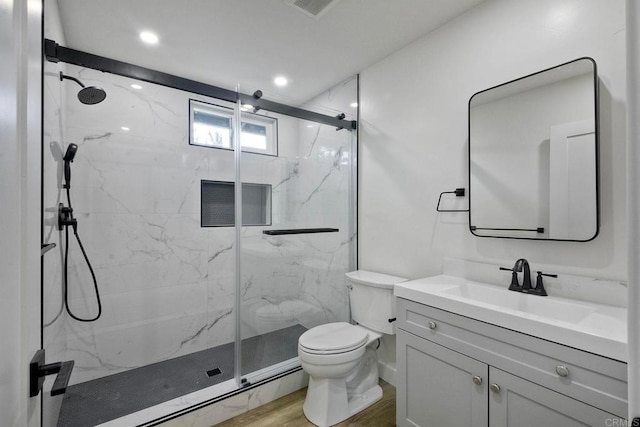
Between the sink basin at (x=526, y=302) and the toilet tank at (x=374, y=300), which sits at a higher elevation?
the sink basin at (x=526, y=302)

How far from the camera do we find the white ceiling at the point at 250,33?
1.80 metres

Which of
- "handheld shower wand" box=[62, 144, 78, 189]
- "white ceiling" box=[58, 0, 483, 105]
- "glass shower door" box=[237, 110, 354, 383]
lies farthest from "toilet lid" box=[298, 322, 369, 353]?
"handheld shower wand" box=[62, 144, 78, 189]

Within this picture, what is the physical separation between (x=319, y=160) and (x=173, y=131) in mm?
1337

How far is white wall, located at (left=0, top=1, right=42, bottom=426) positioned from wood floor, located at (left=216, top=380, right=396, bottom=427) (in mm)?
1533

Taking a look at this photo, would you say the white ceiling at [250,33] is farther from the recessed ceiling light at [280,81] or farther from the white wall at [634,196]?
the white wall at [634,196]

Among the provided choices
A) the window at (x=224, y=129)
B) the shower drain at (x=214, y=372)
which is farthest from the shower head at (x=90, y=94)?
the shower drain at (x=214, y=372)

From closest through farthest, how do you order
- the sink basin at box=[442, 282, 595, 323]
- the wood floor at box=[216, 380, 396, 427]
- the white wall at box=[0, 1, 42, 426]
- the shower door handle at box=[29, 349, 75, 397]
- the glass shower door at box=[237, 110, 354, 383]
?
the white wall at box=[0, 1, 42, 426] → the shower door handle at box=[29, 349, 75, 397] → the sink basin at box=[442, 282, 595, 323] → the wood floor at box=[216, 380, 396, 427] → the glass shower door at box=[237, 110, 354, 383]

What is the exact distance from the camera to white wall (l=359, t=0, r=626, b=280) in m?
1.36

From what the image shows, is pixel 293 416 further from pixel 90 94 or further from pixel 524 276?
pixel 90 94

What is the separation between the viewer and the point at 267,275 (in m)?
2.23

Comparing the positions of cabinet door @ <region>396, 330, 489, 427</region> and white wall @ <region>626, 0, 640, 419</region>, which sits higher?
white wall @ <region>626, 0, 640, 419</region>

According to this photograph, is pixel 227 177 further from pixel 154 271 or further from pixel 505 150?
pixel 505 150

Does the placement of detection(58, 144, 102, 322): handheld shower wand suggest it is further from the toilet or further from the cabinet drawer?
the cabinet drawer

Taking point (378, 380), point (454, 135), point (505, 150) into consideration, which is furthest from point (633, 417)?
point (378, 380)
